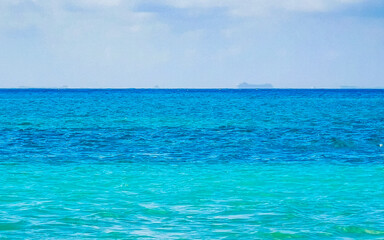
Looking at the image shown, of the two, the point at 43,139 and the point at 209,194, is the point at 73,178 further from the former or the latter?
the point at 43,139

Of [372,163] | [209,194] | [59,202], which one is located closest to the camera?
[59,202]

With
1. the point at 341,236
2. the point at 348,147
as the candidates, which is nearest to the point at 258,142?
the point at 348,147

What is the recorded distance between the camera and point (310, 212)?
45.4ft

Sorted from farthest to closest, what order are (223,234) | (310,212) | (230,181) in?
(230,181) → (310,212) → (223,234)

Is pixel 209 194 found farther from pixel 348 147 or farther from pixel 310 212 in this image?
A: pixel 348 147

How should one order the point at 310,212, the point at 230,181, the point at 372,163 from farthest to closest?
the point at 372,163 → the point at 230,181 → the point at 310,212

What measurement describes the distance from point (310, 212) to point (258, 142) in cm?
1746

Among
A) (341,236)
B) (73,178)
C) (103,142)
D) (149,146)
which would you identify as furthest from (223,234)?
(103,142)

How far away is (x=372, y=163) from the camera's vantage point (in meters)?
23.0

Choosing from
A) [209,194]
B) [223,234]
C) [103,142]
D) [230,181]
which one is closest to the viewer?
[223,234]

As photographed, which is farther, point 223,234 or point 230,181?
point 230,181

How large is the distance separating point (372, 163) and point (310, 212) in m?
10.3

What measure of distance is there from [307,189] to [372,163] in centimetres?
723

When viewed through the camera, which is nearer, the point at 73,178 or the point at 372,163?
the point at 73,178
